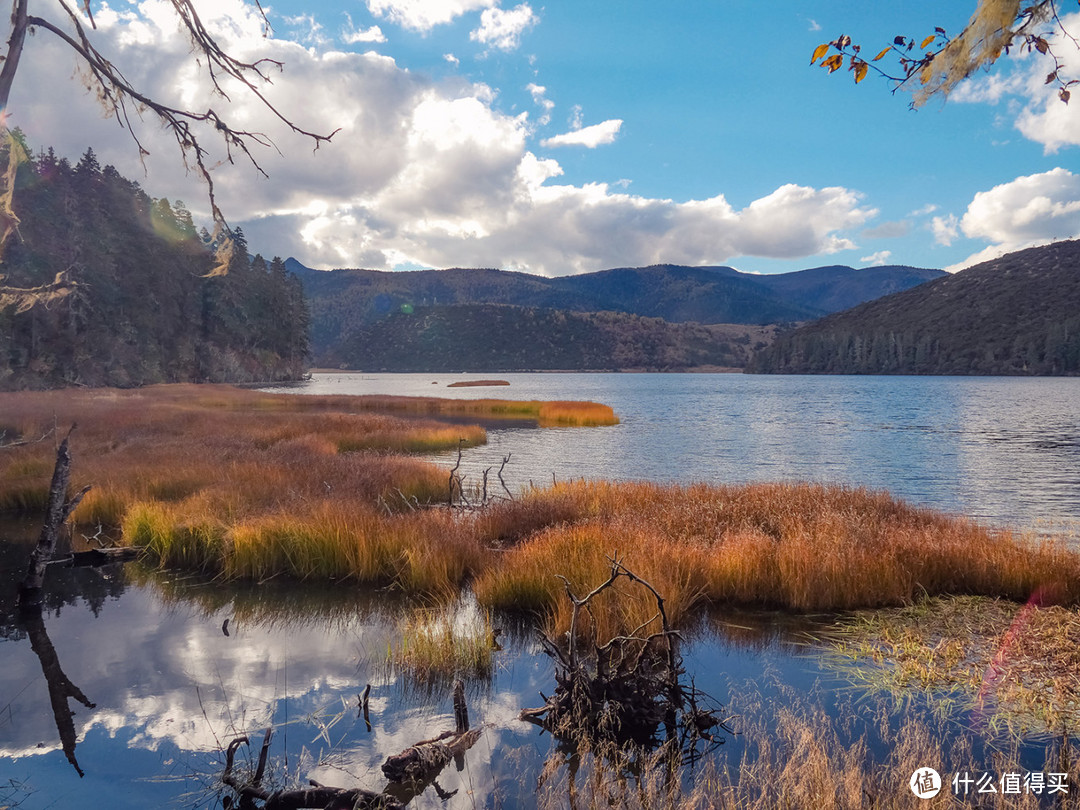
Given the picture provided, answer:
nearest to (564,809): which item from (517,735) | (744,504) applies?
(517,735)

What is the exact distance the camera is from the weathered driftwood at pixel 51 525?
26.6ft

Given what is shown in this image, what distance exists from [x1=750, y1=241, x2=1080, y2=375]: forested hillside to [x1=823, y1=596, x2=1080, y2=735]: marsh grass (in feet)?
463

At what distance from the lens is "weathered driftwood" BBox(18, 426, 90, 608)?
8.09 m

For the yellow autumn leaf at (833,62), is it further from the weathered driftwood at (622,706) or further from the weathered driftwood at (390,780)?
the weathered driftwood at (390,780)

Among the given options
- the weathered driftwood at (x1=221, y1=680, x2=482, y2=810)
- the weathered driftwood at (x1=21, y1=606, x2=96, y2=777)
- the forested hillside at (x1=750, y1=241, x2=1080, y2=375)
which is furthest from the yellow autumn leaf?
the forested hillside at (x1=750, y1=241, x2=1080, y2=375)

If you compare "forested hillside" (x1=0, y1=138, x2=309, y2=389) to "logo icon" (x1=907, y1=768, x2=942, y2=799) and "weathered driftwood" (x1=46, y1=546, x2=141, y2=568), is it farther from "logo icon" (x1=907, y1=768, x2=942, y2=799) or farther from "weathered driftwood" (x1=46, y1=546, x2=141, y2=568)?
"logo icon" (x1=907, y1=768, x2=942, y2=799)

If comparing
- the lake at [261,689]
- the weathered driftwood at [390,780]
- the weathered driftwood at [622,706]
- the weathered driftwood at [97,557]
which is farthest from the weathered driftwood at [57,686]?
the weathered driftwood at [622,706]

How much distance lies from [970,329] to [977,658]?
156750 millimetres

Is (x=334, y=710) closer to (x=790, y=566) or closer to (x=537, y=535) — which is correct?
(x=537, y=535)

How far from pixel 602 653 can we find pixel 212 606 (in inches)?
250

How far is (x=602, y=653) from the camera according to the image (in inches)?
224

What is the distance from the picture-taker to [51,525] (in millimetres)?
8227

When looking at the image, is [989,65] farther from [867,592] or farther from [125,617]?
[125,617]

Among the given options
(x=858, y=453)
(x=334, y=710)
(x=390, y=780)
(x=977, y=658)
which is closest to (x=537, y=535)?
(x=334, y=710)
